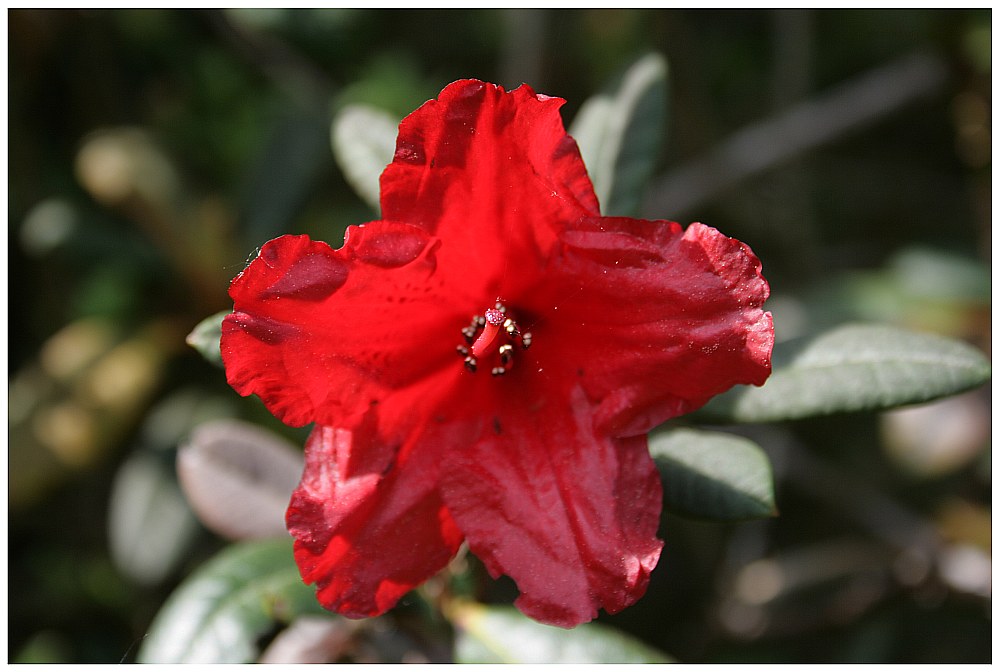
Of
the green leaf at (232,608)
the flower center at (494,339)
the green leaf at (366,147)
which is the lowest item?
the green leaf at (232,608)

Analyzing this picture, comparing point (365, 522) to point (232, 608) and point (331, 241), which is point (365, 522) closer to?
point (232, 608)

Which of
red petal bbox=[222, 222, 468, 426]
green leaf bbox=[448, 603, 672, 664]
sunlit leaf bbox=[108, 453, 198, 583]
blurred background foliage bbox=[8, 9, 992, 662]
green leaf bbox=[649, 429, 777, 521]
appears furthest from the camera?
blurred background foliage bbox=[8, 9, 992, 662]

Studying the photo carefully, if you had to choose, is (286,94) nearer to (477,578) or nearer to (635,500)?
(477,578)

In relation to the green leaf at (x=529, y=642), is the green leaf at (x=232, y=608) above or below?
above

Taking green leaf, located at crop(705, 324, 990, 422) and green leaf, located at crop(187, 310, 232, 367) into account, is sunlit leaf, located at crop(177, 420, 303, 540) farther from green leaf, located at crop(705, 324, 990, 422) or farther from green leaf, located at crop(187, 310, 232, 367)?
green leaf, located at crop(705, 324, 990, 422)

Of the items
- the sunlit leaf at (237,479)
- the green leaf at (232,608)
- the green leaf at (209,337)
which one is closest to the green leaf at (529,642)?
the green leaf at (232,608)

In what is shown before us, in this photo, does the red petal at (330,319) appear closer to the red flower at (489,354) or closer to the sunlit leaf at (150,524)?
the red flower at (489,354)

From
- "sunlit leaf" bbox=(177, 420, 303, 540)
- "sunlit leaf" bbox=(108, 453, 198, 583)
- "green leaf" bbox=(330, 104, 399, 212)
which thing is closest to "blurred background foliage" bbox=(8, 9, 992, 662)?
"sunlit leaf" bbox=(108, 453, 198, 583)
